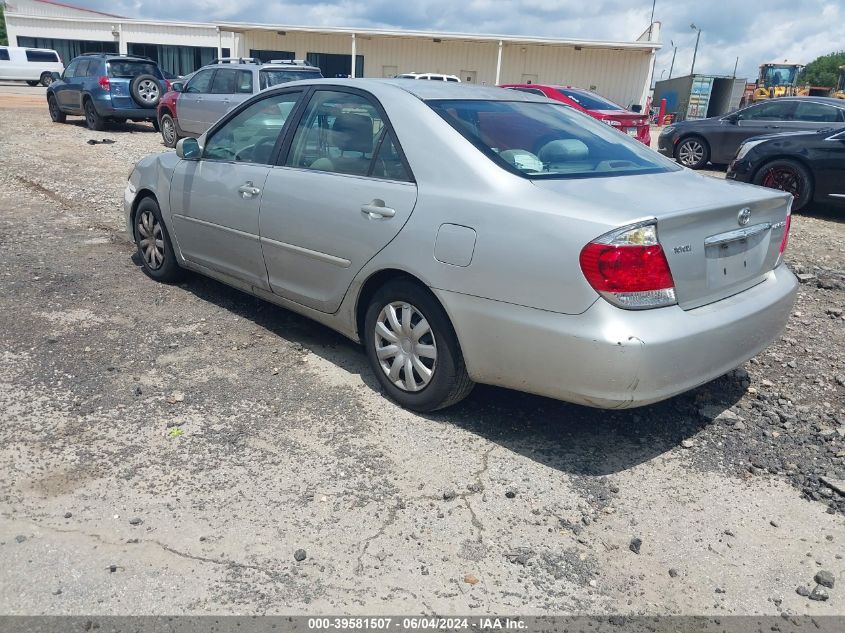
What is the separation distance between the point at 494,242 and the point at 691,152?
41.3 ft

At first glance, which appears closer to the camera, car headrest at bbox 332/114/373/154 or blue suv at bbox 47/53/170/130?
car headrest at bbox 332/114/373/154

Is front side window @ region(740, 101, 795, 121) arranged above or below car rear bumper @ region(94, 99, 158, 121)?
above

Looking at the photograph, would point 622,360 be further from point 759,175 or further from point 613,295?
point 759,175

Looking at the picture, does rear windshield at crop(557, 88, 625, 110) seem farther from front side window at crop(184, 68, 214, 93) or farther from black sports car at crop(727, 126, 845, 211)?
front side window at crop(184, 68, 214, 93)

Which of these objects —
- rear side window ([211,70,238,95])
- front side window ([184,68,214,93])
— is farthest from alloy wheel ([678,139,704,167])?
front side window ([184,68,214,93])

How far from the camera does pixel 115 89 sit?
16812mm

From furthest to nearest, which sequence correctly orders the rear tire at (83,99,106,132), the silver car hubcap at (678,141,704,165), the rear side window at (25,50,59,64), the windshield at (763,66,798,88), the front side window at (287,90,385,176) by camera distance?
the windshield at (763,66,798,88)
the rear side window at (25,50,59,64)
the rear tire at (83,99,106,132)
the silver car hubcap at (678,141,704,165)
the front side window at (287,90,385,176)

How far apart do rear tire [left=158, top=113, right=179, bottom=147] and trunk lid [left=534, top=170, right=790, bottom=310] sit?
13632 millimetres

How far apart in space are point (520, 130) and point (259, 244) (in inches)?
68.6

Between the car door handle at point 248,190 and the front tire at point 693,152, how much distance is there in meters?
11.7

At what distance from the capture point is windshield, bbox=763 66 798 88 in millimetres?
39344

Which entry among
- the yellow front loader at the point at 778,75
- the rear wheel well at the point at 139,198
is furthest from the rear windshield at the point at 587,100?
the yellow front loader at the point at 778,75

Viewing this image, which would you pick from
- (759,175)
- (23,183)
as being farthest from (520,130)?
(23,183)

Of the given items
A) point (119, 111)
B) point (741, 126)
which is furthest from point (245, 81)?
point (741, 126)
